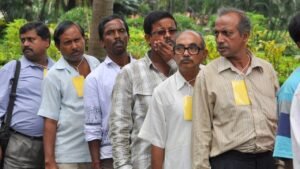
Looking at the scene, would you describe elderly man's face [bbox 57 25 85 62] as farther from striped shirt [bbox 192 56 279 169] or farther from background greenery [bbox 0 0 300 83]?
background greenery [bbox 0 0 300 83]

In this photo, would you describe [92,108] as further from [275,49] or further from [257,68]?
[275,49]

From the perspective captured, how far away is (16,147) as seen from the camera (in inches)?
200

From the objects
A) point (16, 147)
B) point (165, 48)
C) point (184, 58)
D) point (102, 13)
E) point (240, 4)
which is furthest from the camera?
point (240, 4)

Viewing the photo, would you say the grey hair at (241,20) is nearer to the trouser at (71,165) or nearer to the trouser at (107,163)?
the trouser at (107,163)

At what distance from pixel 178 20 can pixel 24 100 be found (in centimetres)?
1602

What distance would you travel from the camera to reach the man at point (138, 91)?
419cm

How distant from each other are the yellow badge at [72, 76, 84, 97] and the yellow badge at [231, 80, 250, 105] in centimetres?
146

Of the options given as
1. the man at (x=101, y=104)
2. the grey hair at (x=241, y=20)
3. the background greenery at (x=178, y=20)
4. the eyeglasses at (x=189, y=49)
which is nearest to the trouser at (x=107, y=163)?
the man at (x=101, y=104)

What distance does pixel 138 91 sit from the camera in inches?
167

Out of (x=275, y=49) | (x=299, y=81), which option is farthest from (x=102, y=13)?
(x=299, y=81)

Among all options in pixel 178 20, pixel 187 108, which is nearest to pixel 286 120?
pixel 187 108

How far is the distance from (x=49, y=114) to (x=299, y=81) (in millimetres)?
2055

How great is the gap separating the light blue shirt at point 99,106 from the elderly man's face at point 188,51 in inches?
32.7

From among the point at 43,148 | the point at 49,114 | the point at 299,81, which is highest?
the point at 299,81
